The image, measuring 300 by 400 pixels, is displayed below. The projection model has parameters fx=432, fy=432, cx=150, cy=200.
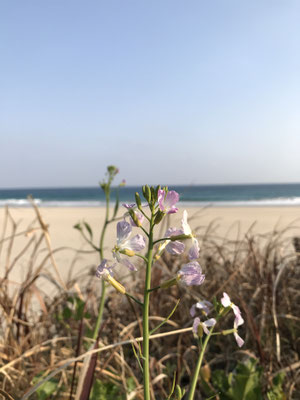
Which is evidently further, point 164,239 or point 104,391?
point 104,391

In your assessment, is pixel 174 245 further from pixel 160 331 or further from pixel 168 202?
pixel 160 331

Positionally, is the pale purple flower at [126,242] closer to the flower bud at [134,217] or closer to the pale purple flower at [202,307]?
the flower bud at [134,217]

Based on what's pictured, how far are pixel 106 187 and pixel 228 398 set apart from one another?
28.5 inches

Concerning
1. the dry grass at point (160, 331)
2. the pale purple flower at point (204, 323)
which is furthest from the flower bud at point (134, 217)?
the dry grass at point (160, 331)

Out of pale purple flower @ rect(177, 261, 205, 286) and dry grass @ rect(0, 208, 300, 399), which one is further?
dry grass @ rect(0, 208, 300, 399)

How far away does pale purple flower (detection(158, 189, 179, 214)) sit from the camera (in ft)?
1.80

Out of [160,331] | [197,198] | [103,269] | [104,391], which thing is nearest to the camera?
[103,269]

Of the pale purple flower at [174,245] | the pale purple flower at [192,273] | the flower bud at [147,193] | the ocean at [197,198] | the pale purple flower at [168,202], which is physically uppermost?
the flower bud at [147,193]

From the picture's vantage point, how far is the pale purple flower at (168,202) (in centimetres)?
55

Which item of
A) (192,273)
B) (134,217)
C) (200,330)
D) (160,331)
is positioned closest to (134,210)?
(134,217)

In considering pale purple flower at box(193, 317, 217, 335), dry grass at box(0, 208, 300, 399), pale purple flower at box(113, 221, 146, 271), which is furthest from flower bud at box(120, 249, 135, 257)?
dry grass at box(0, 208, 300, 399)

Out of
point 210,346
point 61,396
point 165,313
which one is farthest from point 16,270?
point 61,396

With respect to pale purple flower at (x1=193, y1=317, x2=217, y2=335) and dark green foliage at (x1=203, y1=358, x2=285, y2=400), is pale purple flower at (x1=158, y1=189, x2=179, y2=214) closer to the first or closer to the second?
pale purple flower at (x1=193, y1=317, x2=217, y2=335)

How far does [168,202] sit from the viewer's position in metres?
0.56
